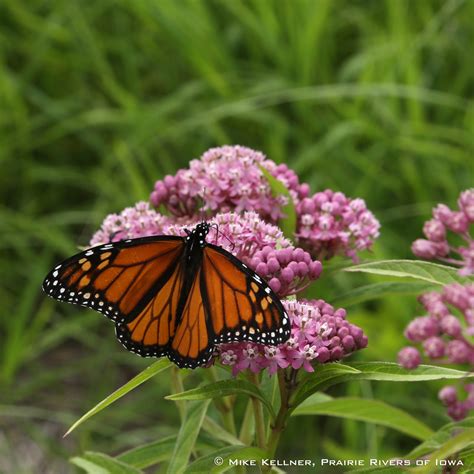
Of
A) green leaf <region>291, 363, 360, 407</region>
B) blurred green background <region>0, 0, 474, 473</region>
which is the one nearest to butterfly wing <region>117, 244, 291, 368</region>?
green leaf <region>291, 363, 360, 407</region>

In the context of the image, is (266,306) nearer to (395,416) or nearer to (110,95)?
(395,416)

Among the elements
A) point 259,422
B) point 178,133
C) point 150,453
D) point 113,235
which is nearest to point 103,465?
point 150,453

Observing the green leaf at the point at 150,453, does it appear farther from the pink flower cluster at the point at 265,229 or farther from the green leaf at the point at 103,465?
the pink flower cluster at the point at 265,229

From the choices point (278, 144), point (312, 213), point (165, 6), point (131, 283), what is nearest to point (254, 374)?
point (131, 283)

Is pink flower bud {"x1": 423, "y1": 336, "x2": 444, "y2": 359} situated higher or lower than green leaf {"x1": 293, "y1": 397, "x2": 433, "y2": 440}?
lower

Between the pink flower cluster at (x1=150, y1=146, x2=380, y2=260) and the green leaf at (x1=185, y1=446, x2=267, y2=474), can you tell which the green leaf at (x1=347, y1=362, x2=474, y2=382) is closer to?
the green leaf at (x1=185, y1=446, x2=267, y2=474)

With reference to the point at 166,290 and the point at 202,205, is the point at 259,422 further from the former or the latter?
the point at 202,205
